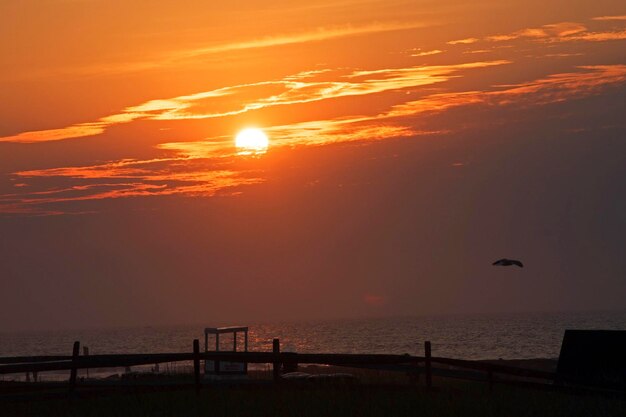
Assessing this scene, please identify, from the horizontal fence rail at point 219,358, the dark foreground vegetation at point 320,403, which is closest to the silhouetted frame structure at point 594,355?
the dark foreground vegetation at point 320,403

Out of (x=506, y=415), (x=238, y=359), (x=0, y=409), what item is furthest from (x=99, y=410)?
(x=506, y=415)

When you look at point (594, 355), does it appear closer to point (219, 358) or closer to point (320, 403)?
point (320, 403)

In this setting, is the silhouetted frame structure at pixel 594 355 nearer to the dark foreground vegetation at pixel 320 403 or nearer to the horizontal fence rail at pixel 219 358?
the dark foreground vegetation at pixel 320 403

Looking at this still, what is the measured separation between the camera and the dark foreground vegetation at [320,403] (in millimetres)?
21062

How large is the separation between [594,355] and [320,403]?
844cm

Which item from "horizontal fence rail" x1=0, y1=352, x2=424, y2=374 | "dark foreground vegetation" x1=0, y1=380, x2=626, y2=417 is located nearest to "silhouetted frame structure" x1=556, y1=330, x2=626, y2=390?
"dark foreground vegetation" x1=0, y1=380, x2=626, y2=417

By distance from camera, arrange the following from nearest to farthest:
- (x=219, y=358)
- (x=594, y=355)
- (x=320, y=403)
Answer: (x=320, y=403) < (x=219, y=358) < (x=594, y=355)

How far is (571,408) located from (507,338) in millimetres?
137753

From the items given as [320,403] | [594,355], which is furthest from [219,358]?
[594,355]

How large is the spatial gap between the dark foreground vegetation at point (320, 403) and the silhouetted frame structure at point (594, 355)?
2.38 metres

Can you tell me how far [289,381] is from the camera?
83.7 ft

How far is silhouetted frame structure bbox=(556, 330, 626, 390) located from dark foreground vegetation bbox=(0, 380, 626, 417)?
2.38m

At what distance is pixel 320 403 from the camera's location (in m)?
22.2

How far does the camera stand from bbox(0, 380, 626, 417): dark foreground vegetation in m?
21.1
